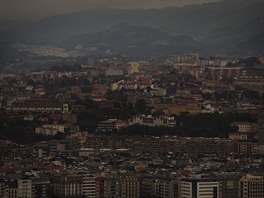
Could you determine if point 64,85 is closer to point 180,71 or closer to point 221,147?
point 180,71

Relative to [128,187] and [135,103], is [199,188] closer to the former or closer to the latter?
[128,187]

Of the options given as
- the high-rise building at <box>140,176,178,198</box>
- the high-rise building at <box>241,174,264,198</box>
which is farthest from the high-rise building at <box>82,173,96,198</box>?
the high-rise building at <box>241,174,264,198</box>

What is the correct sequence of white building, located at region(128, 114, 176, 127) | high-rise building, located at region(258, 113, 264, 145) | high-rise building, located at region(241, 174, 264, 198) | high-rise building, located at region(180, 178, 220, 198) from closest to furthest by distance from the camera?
1. high-rise building, located at region(180, 178, 220, 198)
2. high-rise building, located at region(241, 174, 264, 198)
3. high-rise building, located at region(258, 113, 264, 145)
4. white building, located at region(128, 114, 176, 127)

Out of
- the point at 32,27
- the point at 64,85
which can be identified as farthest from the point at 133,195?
the point at 32,27

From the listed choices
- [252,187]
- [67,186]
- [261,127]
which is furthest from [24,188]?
[261,127]

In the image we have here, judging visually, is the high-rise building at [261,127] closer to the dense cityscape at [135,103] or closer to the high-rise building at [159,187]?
the dense cityscape at [135,103]

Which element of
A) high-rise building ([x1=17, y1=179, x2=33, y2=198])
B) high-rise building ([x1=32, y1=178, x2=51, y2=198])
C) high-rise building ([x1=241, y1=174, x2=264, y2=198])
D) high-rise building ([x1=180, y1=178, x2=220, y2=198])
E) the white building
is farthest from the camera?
the white building

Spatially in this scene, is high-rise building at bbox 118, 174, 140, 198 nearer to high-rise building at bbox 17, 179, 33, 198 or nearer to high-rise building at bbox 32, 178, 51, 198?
high-rise building at bbox 32, 178, 51, 198

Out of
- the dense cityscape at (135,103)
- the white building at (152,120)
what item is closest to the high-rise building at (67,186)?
the dense cityscape at (135,103)

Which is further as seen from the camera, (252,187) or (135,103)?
(135,103)
